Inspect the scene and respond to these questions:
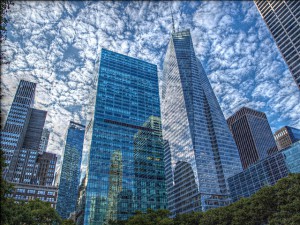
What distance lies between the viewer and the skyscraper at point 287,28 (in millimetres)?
138625

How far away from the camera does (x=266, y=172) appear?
141 m

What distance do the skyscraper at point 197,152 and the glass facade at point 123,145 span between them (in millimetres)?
40978

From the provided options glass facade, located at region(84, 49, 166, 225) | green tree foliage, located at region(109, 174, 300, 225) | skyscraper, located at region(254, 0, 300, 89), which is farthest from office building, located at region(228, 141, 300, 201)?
green tree foliage, located at region(109, 174, 300, 225)

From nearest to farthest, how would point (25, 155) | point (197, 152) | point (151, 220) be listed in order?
point (151, 220)
point (197, 152)
point (25, 155)

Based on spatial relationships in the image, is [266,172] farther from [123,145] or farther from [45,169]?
[45,169]

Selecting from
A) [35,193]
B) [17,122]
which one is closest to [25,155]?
[17,122]

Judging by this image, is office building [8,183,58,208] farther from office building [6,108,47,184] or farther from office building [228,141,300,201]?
office building [228,141,300,201]

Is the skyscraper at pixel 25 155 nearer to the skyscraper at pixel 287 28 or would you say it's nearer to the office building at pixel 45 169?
the office building at pixel 45 169

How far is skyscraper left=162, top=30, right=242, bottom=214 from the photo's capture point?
15475 centimetres

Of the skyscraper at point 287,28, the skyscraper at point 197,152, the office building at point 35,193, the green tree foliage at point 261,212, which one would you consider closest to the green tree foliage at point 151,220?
the green tree foliage at point 261,212

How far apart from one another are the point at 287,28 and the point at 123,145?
11790 centimetres

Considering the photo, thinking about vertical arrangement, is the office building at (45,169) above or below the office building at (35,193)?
above

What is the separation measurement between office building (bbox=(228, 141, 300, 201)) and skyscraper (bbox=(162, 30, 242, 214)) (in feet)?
27.3

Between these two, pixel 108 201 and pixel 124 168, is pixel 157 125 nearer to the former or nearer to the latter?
pixel 124 168
